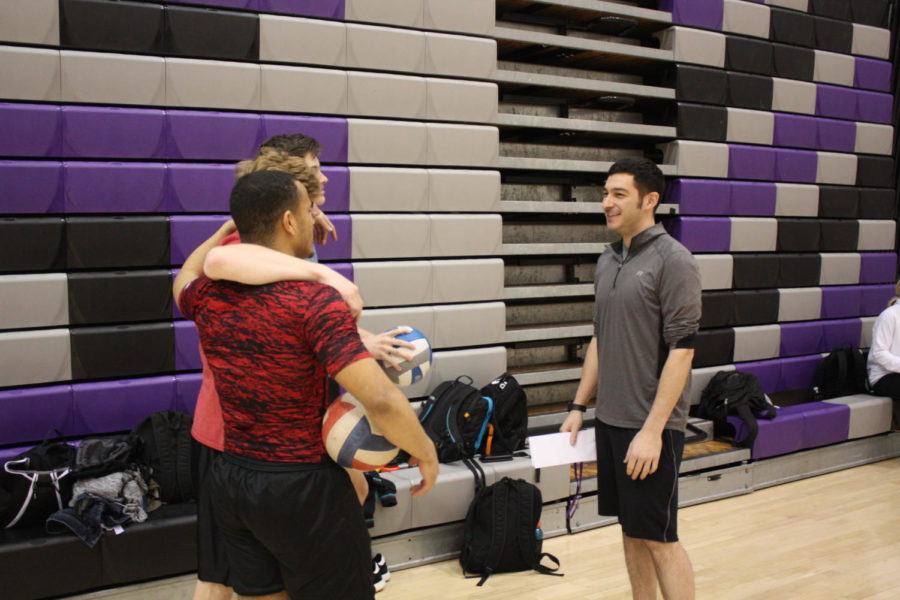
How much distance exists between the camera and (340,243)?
384cm

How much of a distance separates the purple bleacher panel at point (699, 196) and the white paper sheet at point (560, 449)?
276 cm

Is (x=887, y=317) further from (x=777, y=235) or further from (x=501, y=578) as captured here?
(x=501, y=578)

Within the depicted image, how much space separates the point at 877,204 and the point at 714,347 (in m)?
2.13

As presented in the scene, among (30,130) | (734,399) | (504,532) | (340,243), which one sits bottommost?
(504,532)

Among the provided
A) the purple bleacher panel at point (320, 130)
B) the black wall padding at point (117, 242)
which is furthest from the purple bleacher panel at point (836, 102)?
the black wall padding at point (117, 242)

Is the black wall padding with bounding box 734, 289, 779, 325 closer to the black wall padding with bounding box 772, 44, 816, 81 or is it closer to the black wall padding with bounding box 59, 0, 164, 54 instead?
the black wall padding with bounding box 772, 44, 816, 81

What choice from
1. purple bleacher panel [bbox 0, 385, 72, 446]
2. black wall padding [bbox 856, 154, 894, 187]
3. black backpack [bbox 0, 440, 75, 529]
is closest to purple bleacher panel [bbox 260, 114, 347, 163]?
purple bleacher panel [bbox 0, 385, 72, 446]

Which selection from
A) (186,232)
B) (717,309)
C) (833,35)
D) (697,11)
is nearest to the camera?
(186,232)

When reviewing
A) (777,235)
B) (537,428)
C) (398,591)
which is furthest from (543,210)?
(398,591)

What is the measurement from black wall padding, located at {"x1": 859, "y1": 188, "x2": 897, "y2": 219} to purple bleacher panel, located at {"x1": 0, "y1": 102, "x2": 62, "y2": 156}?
551 cm

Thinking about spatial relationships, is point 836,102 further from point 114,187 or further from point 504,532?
point 114,187

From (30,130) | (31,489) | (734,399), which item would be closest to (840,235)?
(734,399)

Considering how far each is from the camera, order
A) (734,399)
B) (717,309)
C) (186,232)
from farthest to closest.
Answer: (717,309) < (734,399) < (186,232)

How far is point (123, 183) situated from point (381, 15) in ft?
4.99
